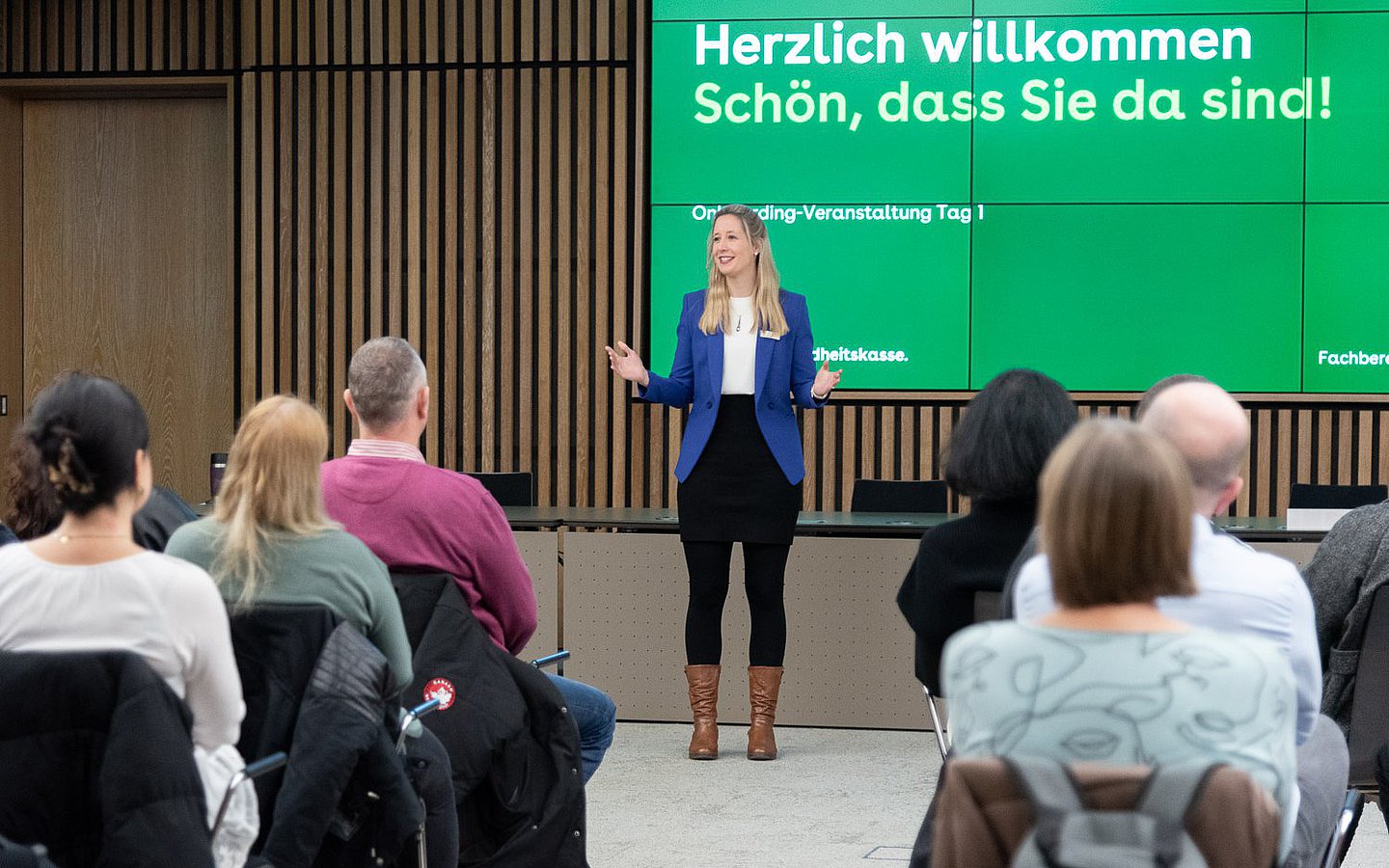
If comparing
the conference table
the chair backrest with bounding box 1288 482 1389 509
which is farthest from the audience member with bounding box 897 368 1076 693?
the chair backrest with bounding box 1288 482 1389 509

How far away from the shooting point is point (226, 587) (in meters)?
2.60

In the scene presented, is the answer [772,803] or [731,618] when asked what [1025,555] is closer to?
[772,803]

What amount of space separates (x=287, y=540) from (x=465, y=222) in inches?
208

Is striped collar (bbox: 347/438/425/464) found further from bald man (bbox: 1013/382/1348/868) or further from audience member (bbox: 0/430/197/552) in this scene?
bald man (bbox: 1013/382/1348/868)

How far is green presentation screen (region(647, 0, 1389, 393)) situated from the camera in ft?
23.2

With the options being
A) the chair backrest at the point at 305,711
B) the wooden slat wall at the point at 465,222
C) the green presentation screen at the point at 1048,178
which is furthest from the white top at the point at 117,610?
the wooden slat wall at the point at 465,222

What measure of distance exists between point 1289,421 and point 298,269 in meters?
4.58

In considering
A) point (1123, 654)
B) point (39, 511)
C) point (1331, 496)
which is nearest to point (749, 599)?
point (1331, 496)

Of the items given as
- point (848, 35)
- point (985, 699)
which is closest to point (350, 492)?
point (985, 699)

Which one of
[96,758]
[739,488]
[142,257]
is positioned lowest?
[96,758]

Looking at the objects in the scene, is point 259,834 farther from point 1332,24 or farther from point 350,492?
point 1332,24

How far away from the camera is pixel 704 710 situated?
17.2 ft

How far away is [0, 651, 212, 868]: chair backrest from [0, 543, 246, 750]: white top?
0.21 feet

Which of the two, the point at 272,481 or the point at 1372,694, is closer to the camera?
the point at 272,481
